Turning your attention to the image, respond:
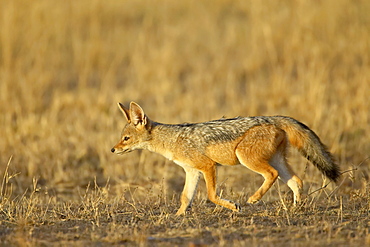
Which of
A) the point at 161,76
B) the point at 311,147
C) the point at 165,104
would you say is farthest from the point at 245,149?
the point at 161,76

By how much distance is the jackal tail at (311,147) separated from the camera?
7.19 metres

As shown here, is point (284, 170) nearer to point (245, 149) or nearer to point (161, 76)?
point (245, 149)

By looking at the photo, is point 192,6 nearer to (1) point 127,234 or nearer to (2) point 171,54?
(2) point 171,54

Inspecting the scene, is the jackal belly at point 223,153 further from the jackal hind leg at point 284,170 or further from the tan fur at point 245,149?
the jackal hind leg at point 284,170

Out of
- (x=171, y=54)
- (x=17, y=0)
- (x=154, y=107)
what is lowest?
(x=154, y=107)

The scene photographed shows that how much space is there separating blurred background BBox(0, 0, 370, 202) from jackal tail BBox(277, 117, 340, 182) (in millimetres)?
2484

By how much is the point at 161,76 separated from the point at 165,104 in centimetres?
152

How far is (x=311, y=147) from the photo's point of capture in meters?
7.19

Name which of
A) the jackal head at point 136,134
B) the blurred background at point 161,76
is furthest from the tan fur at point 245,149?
the blurred background at point 161,76

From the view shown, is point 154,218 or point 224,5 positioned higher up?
point 224,5

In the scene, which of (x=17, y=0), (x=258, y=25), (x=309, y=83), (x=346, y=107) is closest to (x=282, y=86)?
(x=309, y=83)

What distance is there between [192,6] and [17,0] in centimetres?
579

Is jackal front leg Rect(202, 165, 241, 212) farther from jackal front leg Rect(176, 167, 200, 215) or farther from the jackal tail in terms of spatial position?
the jackal tail

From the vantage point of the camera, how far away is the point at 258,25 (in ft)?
51.0
